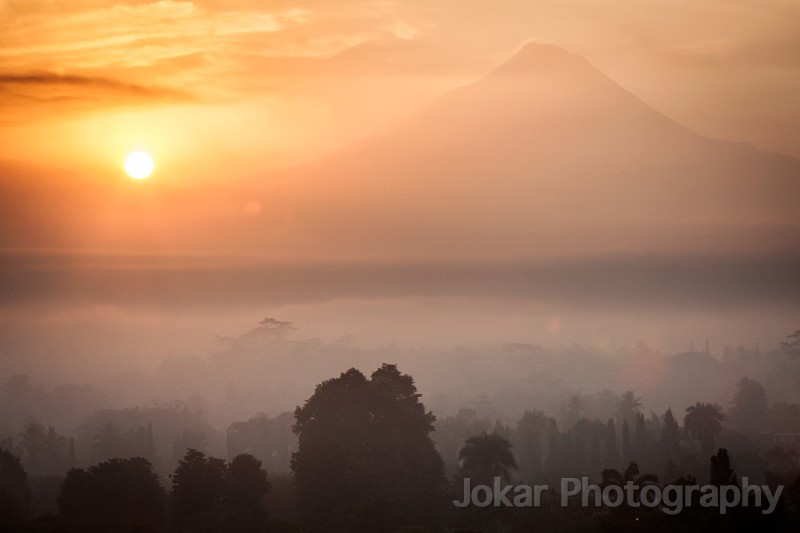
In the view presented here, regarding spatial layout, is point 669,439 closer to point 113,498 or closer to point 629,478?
point 629,478

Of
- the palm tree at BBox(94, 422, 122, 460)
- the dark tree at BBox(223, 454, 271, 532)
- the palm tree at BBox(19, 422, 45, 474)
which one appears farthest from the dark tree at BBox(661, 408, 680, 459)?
the palm tree at BBox(19, 422, 45, 474)

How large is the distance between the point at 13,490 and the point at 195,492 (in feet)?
90.8

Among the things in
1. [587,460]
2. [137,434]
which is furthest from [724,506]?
[137,434]

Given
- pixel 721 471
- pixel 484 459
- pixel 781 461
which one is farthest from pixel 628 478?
pixel 781 461

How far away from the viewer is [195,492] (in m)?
71.2

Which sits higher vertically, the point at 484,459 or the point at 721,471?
the point at 484,459

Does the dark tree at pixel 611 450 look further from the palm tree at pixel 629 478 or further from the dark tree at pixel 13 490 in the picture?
the dark tree at pixel 13 490

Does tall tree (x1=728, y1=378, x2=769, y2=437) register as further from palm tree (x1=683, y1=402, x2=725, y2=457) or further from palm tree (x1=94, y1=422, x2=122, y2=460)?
palm tree (x1=94, y1=422, x2=122, y2=460)

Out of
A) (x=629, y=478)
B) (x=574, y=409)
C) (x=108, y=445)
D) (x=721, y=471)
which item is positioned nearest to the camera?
(x=721, y=471)

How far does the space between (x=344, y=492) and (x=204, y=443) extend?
76.8m

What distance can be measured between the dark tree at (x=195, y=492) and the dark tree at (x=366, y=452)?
20.9ft

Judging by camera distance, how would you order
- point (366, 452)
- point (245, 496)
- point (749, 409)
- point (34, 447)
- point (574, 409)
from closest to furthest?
point (245, 496) < point (366, 452) < point (34, 447) < point (749, 409) < point (574, 409)

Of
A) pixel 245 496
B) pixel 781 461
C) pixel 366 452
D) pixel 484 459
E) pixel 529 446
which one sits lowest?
pixel 245 496

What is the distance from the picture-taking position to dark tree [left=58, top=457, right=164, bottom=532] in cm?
7156
